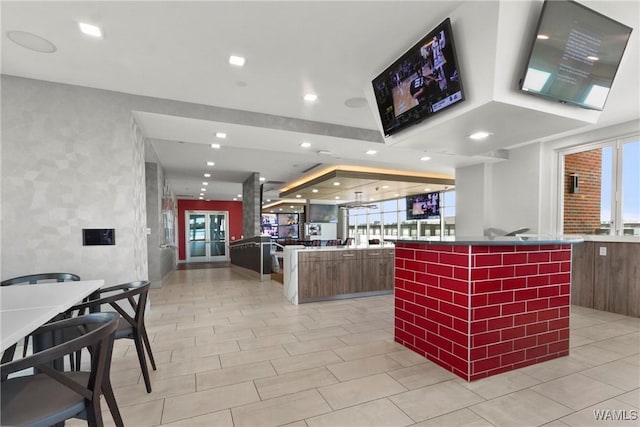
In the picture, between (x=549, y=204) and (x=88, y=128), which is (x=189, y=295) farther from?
(x=549, y=204)

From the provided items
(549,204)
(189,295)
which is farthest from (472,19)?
(189,295)

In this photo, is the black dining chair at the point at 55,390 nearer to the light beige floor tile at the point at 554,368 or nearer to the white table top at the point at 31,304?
the white table top at the point at 31,304

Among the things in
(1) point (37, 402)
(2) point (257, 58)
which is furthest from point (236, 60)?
(1) point (37, 402)

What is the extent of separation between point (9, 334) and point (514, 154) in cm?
729

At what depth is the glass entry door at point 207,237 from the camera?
14172 mm

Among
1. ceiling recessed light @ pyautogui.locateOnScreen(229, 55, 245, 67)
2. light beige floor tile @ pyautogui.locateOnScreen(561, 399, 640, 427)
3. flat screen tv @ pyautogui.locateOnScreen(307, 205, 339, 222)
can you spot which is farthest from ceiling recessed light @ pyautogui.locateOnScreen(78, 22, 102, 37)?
flat screen tv @ pyautogui.locateOnScreen(307, 205, 339, 222)

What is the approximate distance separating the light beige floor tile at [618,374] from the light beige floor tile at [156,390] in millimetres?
3369

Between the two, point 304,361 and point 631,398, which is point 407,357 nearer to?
point 304,361

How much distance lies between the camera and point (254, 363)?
2834 millimetres

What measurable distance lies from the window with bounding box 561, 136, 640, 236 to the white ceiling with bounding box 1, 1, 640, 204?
1.77ft

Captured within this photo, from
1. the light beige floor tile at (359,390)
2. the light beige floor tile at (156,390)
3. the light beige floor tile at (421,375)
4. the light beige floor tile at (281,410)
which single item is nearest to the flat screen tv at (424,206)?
the light beige floor tile at (421,375)

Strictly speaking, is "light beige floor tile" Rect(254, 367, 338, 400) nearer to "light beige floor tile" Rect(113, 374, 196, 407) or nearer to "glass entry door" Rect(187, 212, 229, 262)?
"light beige floor tile" Rect(113, 374, 196, 407)

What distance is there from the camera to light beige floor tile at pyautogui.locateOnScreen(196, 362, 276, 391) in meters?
2.47

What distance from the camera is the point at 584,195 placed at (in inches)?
206
